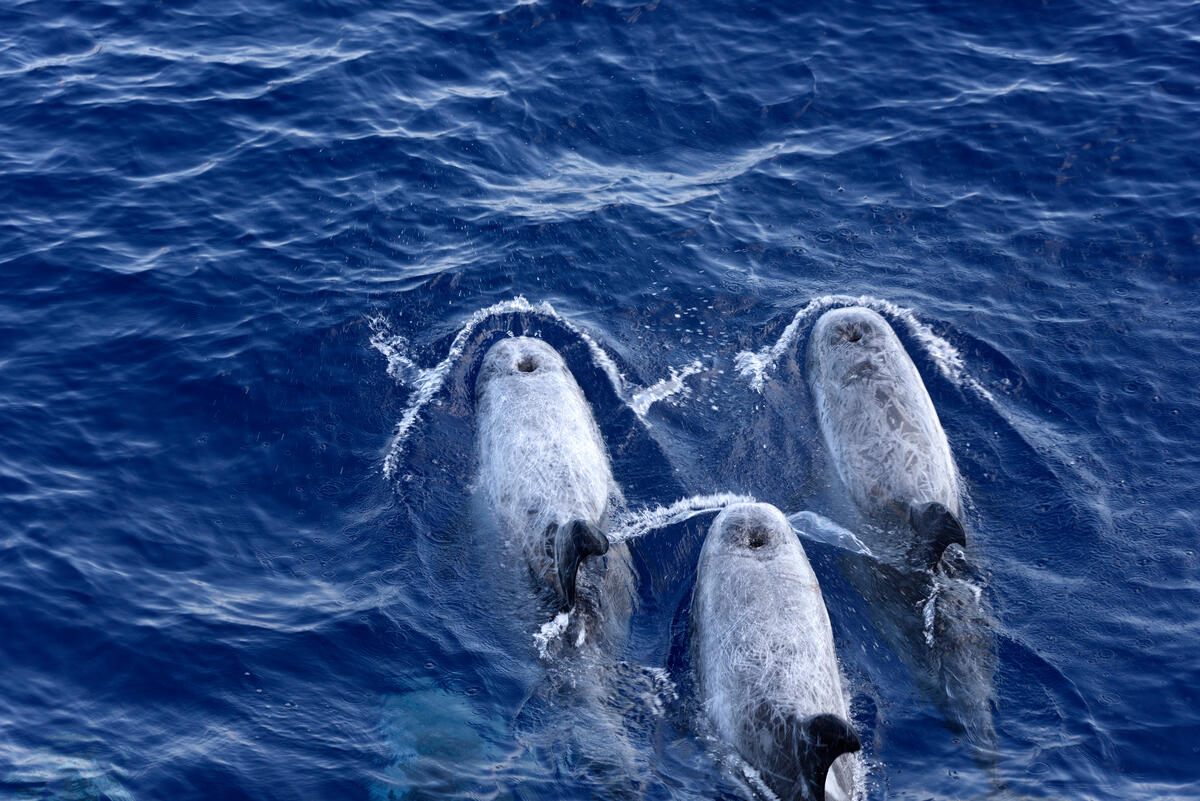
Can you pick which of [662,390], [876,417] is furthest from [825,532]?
[662,390]

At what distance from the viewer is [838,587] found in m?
16.3

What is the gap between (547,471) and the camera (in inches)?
680

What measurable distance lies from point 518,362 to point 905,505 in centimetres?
771

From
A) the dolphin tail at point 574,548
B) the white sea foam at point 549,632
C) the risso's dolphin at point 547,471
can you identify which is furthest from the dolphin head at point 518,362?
the white sea foam at point 549,632

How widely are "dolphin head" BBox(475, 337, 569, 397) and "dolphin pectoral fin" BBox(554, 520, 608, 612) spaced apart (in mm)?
5010

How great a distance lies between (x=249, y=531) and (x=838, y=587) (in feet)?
32.3

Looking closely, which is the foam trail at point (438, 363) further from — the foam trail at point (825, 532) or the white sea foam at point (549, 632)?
the white sea foam at point (549, 632)

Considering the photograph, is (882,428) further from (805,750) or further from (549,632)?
(805,750)

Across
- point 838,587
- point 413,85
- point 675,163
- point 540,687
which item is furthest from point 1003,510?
point 413,85

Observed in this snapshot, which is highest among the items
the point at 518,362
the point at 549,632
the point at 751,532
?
the point at 518,362

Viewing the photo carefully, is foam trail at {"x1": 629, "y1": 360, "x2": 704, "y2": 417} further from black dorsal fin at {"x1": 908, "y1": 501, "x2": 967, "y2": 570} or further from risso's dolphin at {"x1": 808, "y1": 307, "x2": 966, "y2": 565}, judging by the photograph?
black dorsal fin at {"x1": 908, "y1": 501, "x2": 967, "y2": 570}

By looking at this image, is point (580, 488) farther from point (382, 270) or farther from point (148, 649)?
point (382, 270)

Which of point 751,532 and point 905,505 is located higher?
point 751,532

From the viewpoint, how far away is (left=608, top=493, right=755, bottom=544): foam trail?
1732cm
